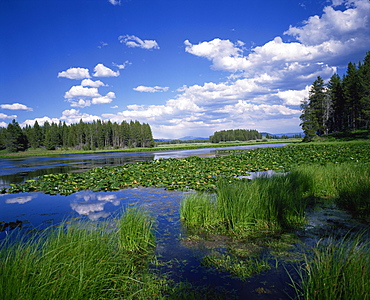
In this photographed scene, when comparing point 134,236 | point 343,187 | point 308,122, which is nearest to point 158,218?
point 134,236

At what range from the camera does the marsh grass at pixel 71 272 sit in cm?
303

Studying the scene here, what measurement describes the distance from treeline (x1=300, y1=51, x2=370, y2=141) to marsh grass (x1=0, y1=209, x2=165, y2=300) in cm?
5926

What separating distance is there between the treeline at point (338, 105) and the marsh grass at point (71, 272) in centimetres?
5926

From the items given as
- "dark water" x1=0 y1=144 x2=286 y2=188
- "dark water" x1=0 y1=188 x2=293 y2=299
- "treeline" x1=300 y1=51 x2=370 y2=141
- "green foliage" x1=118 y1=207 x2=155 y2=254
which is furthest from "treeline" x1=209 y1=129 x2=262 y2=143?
"green foliage" x1=118 y1=207 x2=155 y2=254

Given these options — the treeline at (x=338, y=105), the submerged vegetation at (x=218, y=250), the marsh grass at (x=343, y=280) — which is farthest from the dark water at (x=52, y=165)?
the treeline at (x=338, y=105)

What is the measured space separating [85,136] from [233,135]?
105473 millimetres

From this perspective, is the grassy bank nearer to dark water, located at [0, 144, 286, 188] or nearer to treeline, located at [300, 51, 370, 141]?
dark water, located at [0, 144, 286, 188]

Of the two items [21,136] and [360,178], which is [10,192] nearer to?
[360,178]

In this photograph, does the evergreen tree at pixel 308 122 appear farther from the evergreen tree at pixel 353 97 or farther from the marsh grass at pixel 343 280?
the marsh grass at pixel 343 280

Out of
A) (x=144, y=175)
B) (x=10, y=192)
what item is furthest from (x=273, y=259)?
(x=10, y=192)

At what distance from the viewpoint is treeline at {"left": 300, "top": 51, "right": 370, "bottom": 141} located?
51969mm

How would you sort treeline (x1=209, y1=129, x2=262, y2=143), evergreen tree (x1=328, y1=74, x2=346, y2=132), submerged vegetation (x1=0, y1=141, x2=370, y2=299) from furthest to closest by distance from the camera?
1. treeline (x1=209, y1=129, x2=262, y2=143)
2. evergreen tree (x1=328, y1=74, x2=346, y2=132)
3. submerged vegetation (x1=0, y1=141, x2=370, y2=299)

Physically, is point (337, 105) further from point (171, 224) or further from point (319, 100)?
point (171, 224)

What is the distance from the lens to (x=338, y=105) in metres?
60.0
